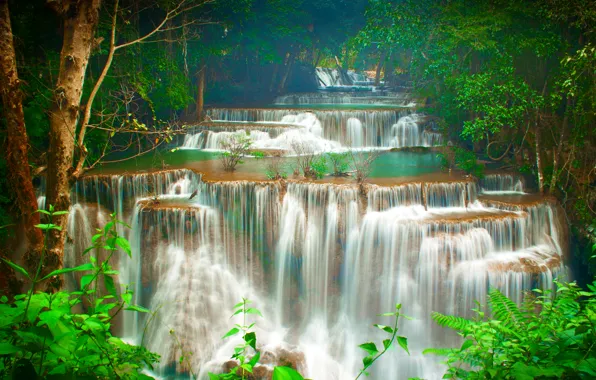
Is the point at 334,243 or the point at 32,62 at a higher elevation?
the point at 32,62

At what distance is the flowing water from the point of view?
9047 mm

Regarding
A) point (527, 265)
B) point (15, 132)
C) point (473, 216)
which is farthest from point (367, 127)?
point (15, 132)

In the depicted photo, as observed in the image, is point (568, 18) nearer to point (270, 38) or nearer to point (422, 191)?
point (422, 191)

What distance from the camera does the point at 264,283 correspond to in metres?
9.91

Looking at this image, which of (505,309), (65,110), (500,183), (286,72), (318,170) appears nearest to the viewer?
(505,309)

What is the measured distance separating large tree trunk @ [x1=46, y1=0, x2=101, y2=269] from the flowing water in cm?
419

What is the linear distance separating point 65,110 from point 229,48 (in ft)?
46.5

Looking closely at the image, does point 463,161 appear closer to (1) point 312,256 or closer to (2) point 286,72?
(1) point 312,256

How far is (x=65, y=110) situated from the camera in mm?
5324

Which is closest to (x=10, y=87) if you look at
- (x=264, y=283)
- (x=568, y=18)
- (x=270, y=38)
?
(x=264, y=283)

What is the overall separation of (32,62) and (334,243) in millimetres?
7480

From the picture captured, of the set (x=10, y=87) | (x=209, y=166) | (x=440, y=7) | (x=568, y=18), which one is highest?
(x=440, y=7)

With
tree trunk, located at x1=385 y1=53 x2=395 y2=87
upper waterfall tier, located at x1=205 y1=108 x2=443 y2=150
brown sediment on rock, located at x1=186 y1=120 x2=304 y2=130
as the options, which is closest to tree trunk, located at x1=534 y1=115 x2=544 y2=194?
upper waterfall tier, located at x1=205 y1=108 x2=443 y2=150

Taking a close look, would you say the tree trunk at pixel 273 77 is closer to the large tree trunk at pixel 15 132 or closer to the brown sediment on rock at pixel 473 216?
the brown sediment on rock at pixel 473 216
